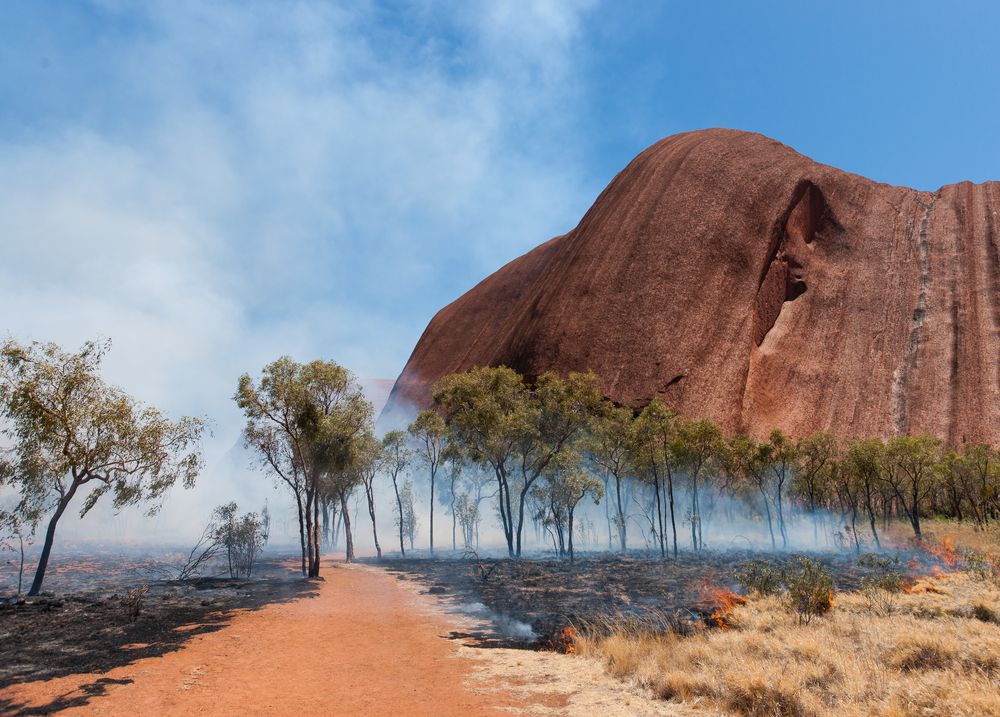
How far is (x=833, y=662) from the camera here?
388 inches

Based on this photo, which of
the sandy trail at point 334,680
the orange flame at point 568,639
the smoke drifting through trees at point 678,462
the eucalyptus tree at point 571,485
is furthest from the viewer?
the eucalyptus tree at point 571,485

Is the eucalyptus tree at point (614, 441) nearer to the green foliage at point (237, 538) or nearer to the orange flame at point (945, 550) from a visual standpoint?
the orange flame at point (945, 550)

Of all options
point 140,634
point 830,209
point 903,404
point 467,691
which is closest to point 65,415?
point 140,634

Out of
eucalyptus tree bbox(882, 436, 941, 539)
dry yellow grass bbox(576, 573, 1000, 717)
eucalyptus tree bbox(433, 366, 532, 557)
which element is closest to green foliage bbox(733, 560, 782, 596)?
dry yellow grass bbox(576, 573, 1000, 717)

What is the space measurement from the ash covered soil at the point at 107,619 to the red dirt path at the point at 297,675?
0.86m

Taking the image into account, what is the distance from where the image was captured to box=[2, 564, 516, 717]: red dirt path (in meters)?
11.0

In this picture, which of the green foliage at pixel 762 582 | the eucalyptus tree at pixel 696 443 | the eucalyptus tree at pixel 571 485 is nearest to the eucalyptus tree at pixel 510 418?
the eucalyptus tree at pixel 571 485

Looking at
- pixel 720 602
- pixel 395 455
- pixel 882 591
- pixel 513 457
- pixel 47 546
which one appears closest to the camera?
pixel 882 591

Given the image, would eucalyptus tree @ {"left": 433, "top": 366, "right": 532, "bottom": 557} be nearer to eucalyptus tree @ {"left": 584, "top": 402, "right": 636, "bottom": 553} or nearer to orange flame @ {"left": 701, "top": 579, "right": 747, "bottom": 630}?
eucalyptus tree @ {"left": 584, "top": 402, "right": 636, "bottom": 553}

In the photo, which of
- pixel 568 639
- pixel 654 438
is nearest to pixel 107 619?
pixel 568 639

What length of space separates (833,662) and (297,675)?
11.8 metres

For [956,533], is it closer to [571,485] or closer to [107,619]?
[571,485]

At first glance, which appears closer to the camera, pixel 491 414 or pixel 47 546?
pixel 47 546

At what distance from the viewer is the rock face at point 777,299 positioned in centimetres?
5328
